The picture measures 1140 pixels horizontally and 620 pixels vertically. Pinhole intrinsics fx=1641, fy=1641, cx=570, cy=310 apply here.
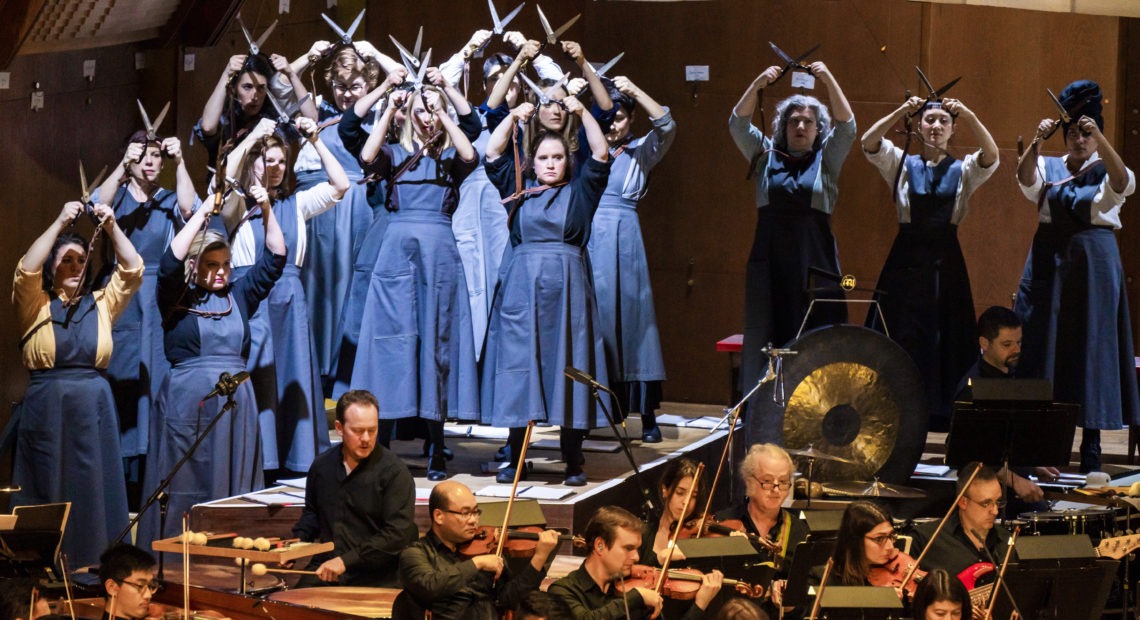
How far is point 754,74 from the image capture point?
9.53 meters

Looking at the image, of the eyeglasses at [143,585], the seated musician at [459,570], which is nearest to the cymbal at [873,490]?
the seated musician at [459,570]

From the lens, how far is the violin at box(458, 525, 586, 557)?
5039 millimetres

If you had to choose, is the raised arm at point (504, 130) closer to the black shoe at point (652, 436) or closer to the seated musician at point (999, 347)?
the black shoe at point (652, 436)

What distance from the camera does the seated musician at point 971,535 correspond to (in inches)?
217

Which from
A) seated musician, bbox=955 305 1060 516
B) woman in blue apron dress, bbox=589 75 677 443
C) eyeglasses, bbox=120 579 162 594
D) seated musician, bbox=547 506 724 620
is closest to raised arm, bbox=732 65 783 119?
woman in blue apron dress, bbox=589 75 677 443

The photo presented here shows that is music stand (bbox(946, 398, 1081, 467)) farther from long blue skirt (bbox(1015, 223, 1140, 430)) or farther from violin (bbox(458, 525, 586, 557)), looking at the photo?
violin (bbox(458, 525, 586, 557))

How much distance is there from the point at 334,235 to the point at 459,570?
3424 mm

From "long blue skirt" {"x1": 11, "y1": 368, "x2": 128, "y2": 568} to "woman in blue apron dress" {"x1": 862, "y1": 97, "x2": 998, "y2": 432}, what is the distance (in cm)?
354

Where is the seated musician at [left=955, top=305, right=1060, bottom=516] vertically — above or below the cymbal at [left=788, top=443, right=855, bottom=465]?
above

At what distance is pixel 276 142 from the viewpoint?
23.8 feet

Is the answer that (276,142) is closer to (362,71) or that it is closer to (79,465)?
(362,71)

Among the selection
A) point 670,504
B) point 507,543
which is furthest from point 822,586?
point 507,543

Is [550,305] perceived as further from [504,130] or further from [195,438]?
[195,438]

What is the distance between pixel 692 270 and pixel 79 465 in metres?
4.27
